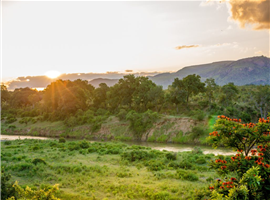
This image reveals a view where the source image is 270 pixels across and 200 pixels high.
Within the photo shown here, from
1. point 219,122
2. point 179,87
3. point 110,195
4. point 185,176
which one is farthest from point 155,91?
point 219,122

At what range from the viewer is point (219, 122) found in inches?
336

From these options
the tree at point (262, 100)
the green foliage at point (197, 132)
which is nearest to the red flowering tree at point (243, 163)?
the green foliage at point (197, 132)

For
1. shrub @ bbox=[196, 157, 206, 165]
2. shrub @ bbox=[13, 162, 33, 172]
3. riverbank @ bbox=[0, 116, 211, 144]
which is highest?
shrub @ bbox=[13, 162, 33, 172]

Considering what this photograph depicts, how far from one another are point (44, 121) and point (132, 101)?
2944 centimetres

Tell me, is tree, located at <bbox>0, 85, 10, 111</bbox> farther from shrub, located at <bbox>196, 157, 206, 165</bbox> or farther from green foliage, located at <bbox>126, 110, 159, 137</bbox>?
shrub, located at <bbox>196, 157, 206, 165</bbox>

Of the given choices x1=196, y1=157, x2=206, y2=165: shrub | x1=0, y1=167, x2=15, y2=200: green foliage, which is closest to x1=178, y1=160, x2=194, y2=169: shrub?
x1=196, y1=157, x2=206, y2=165: shrub

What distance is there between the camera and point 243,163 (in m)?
7.61

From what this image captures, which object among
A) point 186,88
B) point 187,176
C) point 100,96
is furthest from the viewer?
point 100,96

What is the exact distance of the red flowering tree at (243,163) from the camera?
6.50 metres

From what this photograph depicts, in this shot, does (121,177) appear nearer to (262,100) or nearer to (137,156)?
(137,156)

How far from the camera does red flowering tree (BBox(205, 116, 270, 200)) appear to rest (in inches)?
256

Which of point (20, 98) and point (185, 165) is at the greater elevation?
point (20, 98)

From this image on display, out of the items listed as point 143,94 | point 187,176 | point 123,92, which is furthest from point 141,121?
point 187,176

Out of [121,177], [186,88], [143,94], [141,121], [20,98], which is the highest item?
[186,88]
